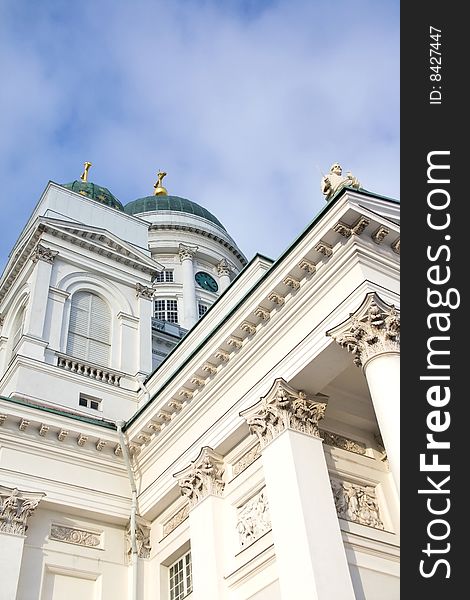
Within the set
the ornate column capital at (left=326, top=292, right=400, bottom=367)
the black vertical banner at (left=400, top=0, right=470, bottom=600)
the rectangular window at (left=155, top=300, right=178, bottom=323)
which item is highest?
the rectangular window at (left=155, top=300, right=178, bottom=323)

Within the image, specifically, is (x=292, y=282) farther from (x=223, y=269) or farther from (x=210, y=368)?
(x=223, y=269)

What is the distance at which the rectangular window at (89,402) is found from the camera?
20.5m

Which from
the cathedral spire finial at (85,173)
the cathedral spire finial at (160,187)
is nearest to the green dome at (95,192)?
the cathedral spire finial at (85,173)

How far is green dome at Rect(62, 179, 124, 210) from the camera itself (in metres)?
28.9

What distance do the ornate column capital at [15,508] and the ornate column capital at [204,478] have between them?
3419 mm

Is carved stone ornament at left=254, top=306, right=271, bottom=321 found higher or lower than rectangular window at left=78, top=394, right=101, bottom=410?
lower

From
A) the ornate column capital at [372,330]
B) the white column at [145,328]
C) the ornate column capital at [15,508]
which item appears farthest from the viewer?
the white column at [145,328]

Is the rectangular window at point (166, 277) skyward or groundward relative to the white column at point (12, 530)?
skyward

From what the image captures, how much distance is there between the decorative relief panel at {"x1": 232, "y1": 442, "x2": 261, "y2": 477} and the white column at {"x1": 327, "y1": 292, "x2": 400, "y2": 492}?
3.20m

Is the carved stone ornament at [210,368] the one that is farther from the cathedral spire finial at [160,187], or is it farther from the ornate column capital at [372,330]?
the cathedral spire finial at [160,187]

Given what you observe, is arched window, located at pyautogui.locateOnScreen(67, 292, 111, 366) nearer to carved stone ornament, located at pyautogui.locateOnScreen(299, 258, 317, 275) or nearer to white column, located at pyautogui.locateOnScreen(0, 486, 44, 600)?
white column, located at pyautogui.locateOnScreen(0, 486, 44, 600)

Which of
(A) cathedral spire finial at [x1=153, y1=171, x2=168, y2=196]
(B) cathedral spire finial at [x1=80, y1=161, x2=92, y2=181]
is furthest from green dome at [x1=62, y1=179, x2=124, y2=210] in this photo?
(A) cathedral spire finial at [x1=153, y1=171, x2=168, y2=196]

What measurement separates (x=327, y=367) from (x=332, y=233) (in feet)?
8.43

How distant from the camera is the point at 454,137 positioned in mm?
7559
